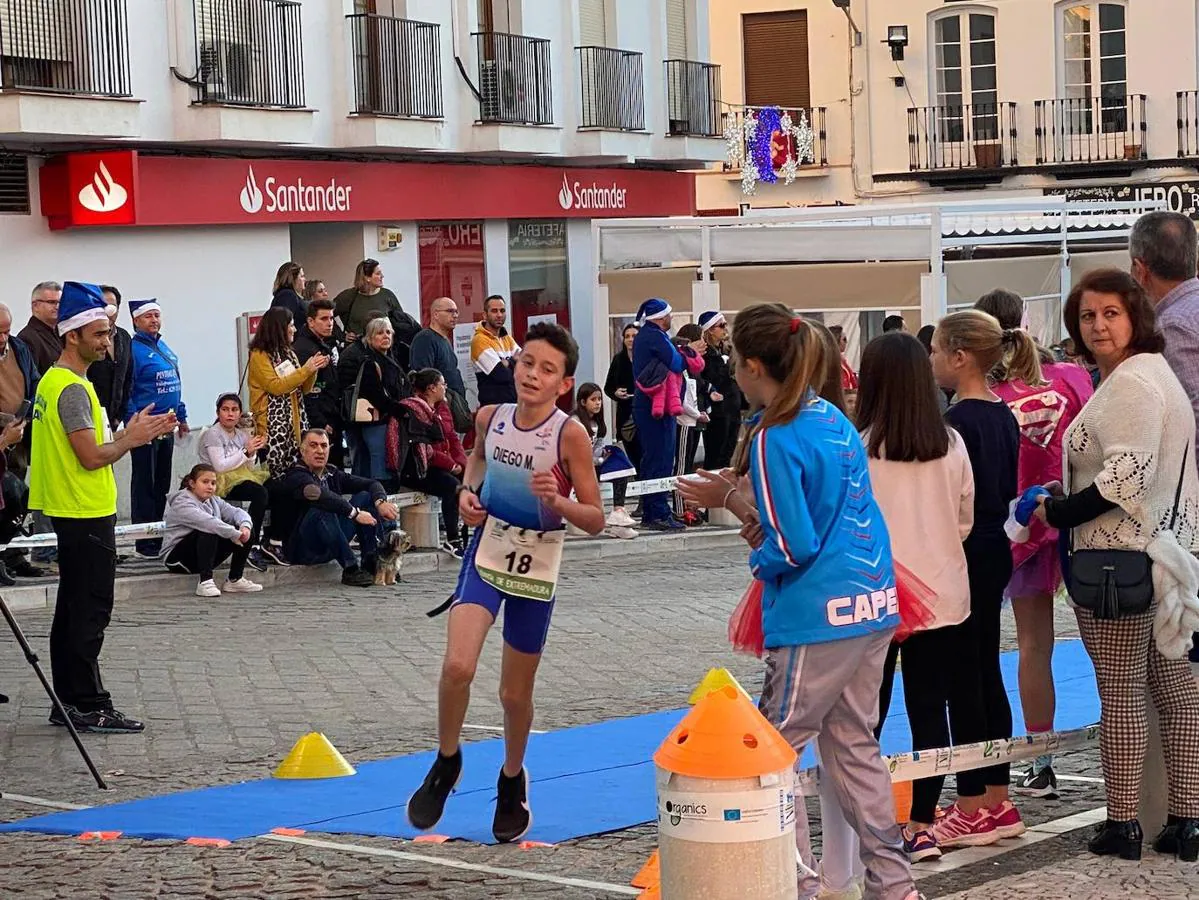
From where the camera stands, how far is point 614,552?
18.6 m

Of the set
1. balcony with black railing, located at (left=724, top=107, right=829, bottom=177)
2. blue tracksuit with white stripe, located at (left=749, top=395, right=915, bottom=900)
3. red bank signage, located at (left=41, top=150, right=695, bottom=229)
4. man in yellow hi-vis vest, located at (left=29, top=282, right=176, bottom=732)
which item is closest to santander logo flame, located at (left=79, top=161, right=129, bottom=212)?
red bank signage, located at (left=41, top=150, right=695, bottom=229)

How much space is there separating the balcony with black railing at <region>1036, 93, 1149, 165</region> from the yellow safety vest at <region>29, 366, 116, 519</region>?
32.9 metres

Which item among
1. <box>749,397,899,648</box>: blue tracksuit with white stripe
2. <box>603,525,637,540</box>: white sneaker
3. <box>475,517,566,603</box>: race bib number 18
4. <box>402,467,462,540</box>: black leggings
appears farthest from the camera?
<box>603,525,637,540</box>: white sneaker

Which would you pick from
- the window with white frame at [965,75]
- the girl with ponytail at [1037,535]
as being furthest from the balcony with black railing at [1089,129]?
the girl with ponytail at [1037,535]

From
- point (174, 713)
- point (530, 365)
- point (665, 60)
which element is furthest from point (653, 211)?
point (530, 365)

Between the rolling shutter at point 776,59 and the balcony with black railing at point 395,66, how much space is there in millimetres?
16399

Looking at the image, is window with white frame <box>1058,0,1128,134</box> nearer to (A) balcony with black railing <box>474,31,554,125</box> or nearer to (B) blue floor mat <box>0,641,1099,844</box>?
(A) balcony with black railing <box>474,31,554,125</box>

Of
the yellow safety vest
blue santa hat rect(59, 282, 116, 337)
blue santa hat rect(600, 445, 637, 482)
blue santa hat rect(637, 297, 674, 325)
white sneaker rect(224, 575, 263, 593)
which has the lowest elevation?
white sneaker rect(224, 575, 263, 593)

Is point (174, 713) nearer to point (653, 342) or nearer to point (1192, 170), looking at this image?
point (653, 342)

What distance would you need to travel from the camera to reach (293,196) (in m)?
25.1

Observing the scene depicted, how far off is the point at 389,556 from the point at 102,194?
7.75 meters

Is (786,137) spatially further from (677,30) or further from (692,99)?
(692,99)

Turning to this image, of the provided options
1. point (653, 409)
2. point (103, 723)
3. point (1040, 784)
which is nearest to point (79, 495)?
point (103, 723)

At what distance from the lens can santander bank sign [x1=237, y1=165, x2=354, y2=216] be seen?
956 inches
